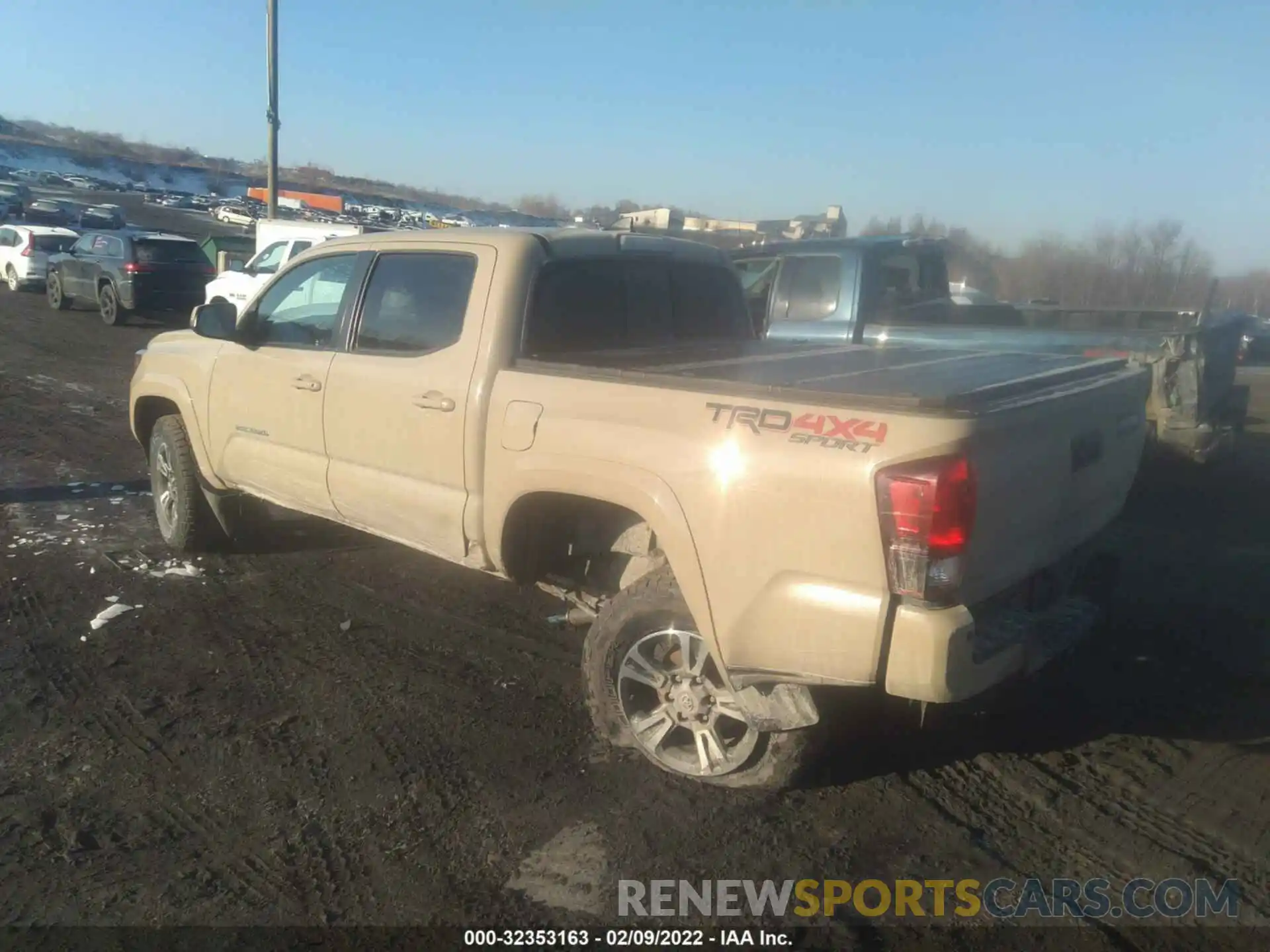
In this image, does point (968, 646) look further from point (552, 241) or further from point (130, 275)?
point (130, 275)

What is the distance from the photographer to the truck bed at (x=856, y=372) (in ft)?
10.5

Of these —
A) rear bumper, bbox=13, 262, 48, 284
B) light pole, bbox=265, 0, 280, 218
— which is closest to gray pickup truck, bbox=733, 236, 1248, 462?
light pole, bbox=265, 0, 280, 218

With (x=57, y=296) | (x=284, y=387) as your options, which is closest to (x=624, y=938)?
(x=284, y=387)

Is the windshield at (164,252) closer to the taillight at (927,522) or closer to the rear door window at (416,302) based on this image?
the rear door window at (416,302)

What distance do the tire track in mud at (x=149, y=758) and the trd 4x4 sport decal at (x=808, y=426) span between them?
6.59ft

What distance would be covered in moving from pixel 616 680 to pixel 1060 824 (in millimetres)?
1615

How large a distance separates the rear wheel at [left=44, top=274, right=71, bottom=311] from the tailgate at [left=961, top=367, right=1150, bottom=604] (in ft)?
70.2

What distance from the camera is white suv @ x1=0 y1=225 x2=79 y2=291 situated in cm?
2280

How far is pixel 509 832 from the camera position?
11.5 ft

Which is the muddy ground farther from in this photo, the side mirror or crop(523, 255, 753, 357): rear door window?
crop(523, 255, 753, 357): rear door window

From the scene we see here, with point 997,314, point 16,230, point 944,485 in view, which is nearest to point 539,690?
point 944,485

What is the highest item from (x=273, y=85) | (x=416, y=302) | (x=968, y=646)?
(x=273, y=85)

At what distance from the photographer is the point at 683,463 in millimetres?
3480

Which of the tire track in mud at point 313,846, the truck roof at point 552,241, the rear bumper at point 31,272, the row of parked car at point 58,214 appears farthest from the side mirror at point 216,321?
the row of parked car at point 58,214
